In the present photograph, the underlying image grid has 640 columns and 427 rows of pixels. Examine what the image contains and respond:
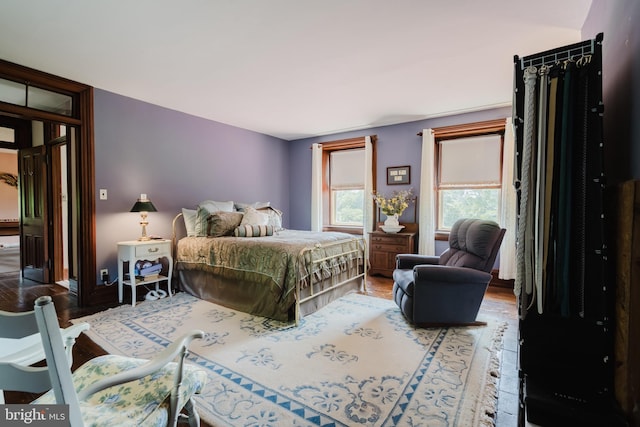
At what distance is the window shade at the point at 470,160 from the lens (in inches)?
170

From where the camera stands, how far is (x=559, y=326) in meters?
1.25

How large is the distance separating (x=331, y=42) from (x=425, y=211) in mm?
2986

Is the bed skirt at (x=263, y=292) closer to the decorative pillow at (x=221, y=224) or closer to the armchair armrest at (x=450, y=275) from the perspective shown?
the decorative pillow at (x=221, y=224)

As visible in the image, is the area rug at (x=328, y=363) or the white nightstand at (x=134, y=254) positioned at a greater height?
the white nightstand at (x=134, y=254)

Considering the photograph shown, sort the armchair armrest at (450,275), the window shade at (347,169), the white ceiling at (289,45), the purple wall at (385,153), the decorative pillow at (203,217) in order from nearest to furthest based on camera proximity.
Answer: the white ceiling at (289,45)
the armchair armrest at (450,275)
the decorative pillow at (203,217)
the purple wall at (385,153)
the window shade at (347,169)

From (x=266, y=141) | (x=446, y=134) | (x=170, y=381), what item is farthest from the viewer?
(x=266, y=141)

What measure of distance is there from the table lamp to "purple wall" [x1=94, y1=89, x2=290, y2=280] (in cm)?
→ 14

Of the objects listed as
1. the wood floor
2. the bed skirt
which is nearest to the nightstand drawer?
the bed skirt

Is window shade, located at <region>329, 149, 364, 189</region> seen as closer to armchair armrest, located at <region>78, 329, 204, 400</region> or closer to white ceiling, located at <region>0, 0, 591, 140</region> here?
white ceiling, located at <region>0, 0, 591, 140</region>

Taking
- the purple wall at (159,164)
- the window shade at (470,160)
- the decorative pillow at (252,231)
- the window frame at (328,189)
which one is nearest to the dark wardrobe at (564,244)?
the decorative pillow at (252,231)

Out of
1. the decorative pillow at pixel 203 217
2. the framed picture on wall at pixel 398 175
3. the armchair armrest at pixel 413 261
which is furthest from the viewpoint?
the framed picture on wall at pixel 398 175

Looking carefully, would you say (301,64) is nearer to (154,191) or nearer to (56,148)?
(154,191)

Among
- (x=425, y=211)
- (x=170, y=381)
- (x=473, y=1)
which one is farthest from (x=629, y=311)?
(x=425, y=211)

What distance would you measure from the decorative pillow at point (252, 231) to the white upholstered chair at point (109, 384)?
233 cm
